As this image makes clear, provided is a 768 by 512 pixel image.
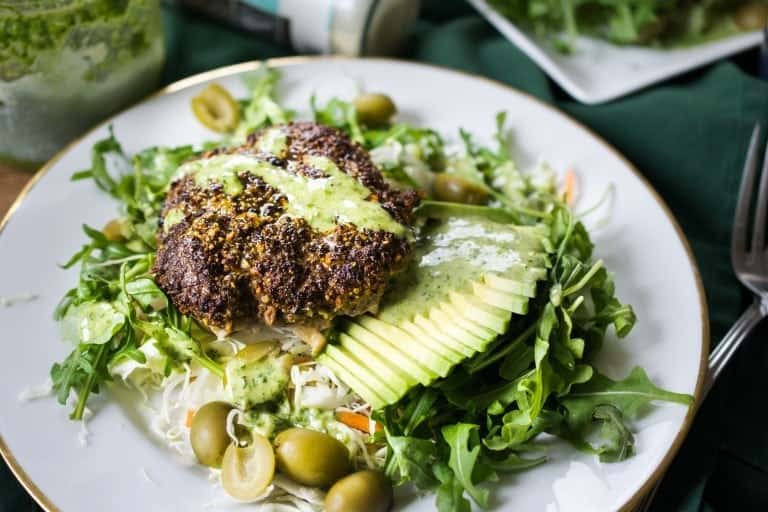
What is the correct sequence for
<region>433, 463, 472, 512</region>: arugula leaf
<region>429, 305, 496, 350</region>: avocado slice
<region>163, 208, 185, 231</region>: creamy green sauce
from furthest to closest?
1. <region>163, 208, 185, 231</region>: creamy green sauce
2. <region>429, 305, 496, 350</region>: avocado slice
3. <region>433, 463, 472, 512</region>: arugula leaf

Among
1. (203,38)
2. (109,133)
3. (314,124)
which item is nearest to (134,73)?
(109,133)

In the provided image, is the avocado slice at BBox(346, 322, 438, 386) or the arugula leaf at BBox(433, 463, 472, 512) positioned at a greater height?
the avocado slice at BBox(346, 322, 438, 386)

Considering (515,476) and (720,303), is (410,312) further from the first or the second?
(720,303)

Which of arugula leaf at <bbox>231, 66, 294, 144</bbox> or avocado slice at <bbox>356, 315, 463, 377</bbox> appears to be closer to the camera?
avocado slice at <bbox>356, 315, 463, 377</bbox>

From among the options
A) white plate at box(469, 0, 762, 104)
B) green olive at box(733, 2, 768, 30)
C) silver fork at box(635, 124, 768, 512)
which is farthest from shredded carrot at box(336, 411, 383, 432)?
green olive at box(733, 2, 768, 30)

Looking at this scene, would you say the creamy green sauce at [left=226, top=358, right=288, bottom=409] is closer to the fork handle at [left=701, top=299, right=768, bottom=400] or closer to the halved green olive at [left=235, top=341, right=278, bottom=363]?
the halved green olive at [left=235, top=341, right=278, bottom=363]

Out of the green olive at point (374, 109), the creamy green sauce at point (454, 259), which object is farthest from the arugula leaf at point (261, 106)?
the creamy green sauce at point (454, 259)
